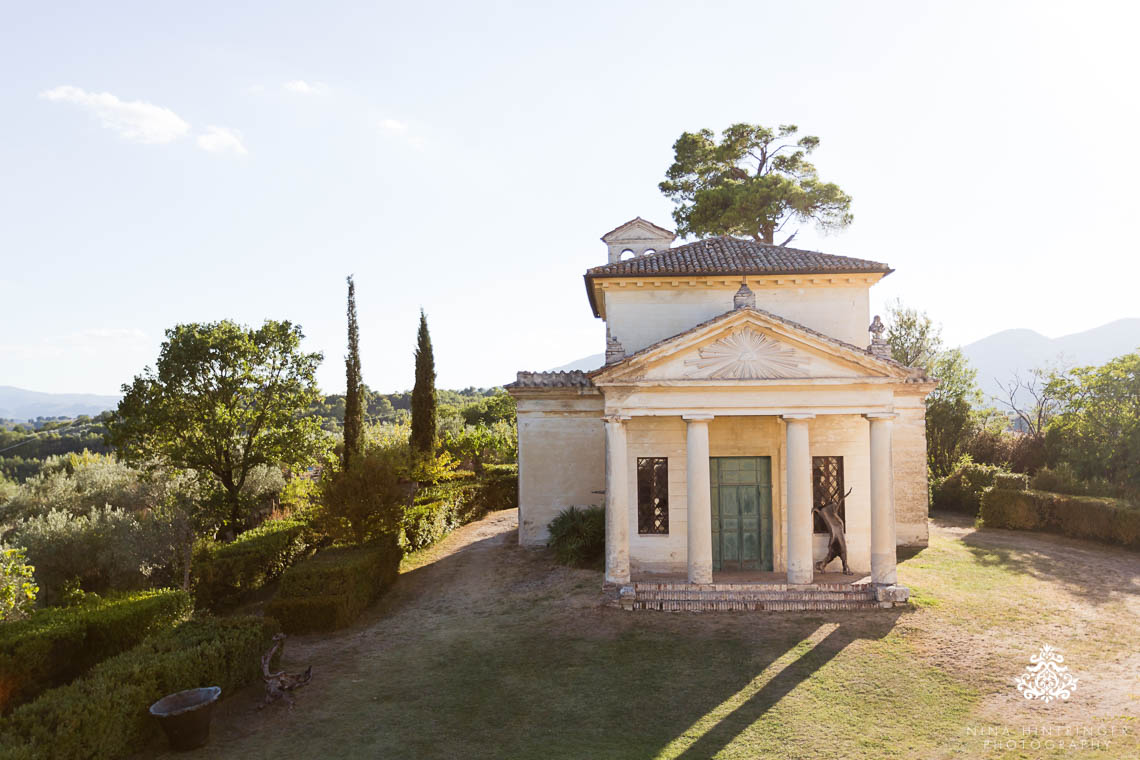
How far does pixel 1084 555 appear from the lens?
19.6 m

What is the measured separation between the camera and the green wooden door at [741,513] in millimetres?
17562

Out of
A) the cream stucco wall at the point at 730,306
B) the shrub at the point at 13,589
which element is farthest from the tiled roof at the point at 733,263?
the shrub at the point at 13,589

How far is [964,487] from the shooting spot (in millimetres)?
28156

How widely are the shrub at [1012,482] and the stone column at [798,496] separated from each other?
14.2m

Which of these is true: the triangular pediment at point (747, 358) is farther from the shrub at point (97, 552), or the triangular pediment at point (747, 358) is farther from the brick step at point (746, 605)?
the shrub at point (97, 552)

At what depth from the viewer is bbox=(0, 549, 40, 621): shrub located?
514 inches

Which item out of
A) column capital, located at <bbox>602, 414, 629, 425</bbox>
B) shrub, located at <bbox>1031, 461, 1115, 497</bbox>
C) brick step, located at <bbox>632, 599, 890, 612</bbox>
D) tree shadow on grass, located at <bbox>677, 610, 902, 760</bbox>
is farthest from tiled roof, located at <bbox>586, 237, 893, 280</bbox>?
shrub, located at <bbox>1031, 461, 1115, 497</bbox>

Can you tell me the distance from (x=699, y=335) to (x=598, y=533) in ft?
22.8

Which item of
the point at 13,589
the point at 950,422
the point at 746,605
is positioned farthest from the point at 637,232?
the point at 950,422

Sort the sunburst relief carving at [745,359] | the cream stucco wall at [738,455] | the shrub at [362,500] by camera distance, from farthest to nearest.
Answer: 1. the shrub at [362,500]
2. the cream stucco wall at [738,455]
3. the sunburst relief carving at [745,359]

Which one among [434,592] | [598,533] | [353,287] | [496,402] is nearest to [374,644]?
[434,592]

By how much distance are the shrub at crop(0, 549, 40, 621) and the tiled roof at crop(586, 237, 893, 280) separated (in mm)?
14648

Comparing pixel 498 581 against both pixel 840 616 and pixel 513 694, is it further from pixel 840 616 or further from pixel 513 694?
pixel 840 616

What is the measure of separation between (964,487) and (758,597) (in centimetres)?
1827
